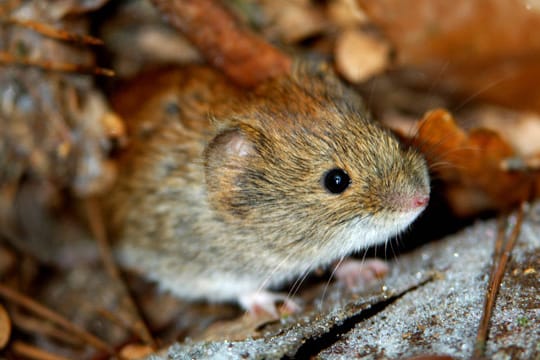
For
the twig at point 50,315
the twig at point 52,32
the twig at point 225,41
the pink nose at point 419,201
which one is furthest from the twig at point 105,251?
the pink nose at point 419,201

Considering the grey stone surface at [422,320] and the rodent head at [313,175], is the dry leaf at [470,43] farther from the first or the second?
the grey stone surface at [422,320]

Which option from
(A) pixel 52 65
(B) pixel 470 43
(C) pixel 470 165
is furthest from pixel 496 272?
(A) pixel 52 65

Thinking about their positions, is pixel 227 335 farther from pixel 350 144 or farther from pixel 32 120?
pixel 32 120

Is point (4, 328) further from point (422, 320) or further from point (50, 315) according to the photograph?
point (422, 320)

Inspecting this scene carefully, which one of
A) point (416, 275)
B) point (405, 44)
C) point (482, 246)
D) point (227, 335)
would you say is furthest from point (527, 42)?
point (227, 335)

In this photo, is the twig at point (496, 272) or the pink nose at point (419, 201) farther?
the pink nose at point (419, 201)

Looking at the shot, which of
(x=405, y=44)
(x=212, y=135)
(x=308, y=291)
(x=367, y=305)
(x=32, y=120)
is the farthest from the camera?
(x=405, y=44)

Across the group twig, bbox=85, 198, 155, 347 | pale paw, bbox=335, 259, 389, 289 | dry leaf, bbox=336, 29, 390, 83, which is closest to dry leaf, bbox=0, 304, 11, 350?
twig, bbox=85, 198, 155, 347
